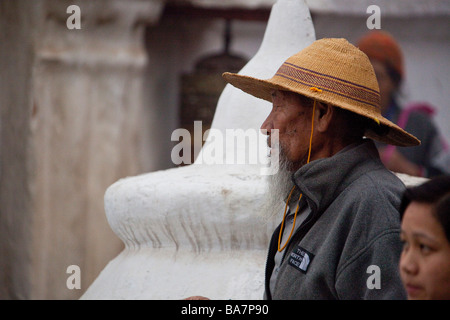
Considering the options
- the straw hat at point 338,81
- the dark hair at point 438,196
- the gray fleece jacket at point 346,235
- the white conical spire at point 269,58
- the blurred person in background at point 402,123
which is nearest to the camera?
→ the dark hair at point 438,196

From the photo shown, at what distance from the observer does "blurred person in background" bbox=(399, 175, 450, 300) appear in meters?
1.68

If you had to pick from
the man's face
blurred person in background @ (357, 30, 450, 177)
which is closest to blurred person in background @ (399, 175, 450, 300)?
the man's face

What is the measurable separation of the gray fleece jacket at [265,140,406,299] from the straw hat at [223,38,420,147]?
0.14 m

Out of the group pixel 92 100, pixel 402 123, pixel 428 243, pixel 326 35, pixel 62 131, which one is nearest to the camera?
pixel 428 243

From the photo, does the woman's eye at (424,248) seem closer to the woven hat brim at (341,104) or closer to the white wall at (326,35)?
the woven hat brim at (341,104)

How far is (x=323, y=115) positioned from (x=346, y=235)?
1.48ft

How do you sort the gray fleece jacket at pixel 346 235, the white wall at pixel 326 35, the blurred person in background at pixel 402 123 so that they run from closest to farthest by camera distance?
the gray fleece jacket at pixel 346 235
the blurred person in background at pixel 402 123
the white wall at pixel 326 35

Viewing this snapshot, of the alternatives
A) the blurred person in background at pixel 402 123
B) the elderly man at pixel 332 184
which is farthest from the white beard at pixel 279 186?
the blurred person in background at pixel 402 123

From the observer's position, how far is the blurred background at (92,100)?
5.54m

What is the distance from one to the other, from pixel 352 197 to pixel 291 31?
4.69 ft

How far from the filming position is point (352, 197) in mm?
2027

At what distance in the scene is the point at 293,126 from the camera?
91.9 inches

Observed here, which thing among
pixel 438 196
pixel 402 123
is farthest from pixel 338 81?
pixel 402 123

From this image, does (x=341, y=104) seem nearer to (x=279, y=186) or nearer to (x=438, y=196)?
(x=279, y=186)
